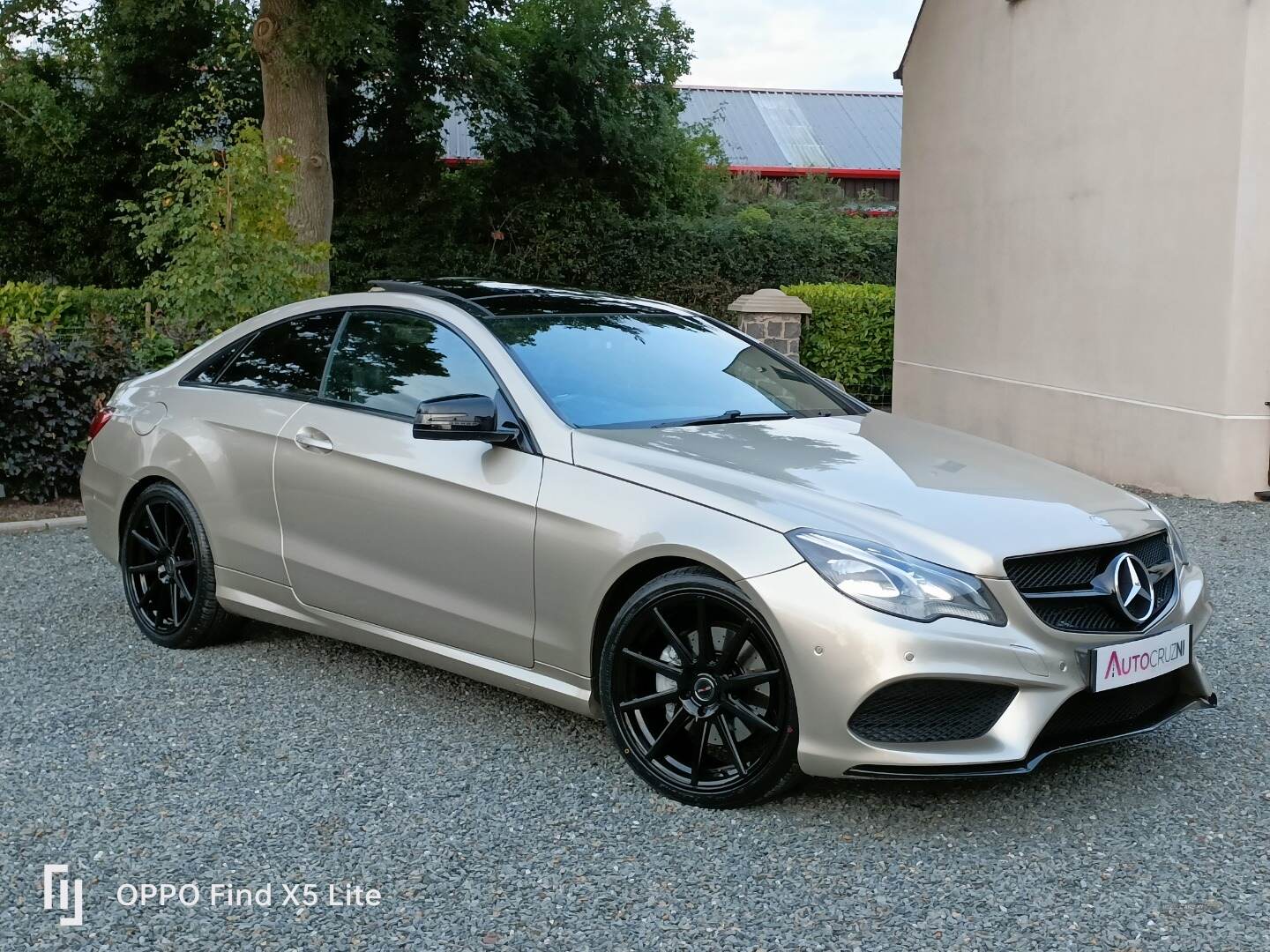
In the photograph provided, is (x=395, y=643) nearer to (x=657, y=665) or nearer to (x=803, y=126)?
(x=657, y=665)

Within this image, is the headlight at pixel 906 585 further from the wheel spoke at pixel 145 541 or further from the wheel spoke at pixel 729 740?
the wheel spoke at pixel 145 541

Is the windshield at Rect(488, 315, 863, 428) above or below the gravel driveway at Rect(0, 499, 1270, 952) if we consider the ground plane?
above

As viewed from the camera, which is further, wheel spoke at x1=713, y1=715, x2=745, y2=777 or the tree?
the tree

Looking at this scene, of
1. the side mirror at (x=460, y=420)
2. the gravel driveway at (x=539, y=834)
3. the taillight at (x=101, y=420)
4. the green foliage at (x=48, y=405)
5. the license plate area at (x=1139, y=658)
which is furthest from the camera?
the green foliage at (x=48, y=405)

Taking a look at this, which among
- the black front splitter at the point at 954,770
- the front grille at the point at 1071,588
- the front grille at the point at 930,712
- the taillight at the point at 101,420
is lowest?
the black front splitter at the point at 954,770

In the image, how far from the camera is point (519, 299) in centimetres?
508

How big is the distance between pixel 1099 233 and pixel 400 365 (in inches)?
301

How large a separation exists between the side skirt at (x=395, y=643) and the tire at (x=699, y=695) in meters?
0.19

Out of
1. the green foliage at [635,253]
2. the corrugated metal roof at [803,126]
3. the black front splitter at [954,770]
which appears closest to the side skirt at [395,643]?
the black front splitter at [954,770]

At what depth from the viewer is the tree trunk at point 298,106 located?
47.0ft

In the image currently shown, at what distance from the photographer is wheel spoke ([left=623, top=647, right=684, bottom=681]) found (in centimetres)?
385

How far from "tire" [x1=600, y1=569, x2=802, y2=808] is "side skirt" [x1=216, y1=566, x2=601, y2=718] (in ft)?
0.64

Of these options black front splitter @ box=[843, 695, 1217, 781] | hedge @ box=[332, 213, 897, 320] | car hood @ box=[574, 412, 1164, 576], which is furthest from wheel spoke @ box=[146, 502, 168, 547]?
hedge @ box=[332, 213, 897, 320]

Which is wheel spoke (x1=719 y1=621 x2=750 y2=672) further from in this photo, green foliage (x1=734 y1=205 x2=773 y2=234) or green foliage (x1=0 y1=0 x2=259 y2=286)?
green foliage (x1=734 y1=205 x2=773 y2=234)
